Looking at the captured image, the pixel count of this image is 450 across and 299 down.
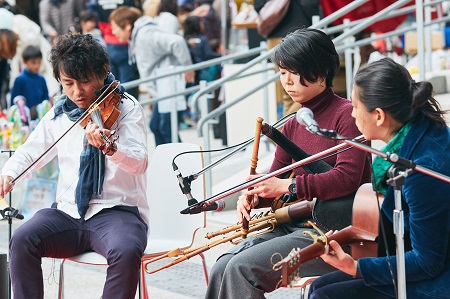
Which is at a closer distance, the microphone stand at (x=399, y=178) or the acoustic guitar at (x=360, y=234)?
the microphone stand at (x=399, y=178)

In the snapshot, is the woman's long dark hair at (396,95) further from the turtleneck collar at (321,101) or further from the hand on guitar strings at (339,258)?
the turtleneck collar at (321,101)

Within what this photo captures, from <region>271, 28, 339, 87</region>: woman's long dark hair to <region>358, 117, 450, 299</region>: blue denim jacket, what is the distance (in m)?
0.71

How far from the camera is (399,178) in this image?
2.53 m

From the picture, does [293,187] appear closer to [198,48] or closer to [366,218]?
[366,218]

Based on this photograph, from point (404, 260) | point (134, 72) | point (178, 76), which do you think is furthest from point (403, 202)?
point (134, 72)

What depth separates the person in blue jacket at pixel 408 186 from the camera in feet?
8.79

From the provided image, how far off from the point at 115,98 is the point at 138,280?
776 millimetres

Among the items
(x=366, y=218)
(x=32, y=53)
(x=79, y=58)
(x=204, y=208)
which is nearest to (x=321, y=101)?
(x=204, y=208)

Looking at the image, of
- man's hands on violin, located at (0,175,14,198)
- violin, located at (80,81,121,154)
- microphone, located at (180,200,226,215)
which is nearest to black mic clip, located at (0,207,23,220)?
man's hands on violin, located at (0,175,14,198)

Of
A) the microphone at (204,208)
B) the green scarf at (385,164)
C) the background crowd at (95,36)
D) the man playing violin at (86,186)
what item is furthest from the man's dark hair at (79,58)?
the background crowd at (95,36)

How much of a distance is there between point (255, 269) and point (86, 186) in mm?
979

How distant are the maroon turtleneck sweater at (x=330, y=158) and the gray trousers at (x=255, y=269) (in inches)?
7.6

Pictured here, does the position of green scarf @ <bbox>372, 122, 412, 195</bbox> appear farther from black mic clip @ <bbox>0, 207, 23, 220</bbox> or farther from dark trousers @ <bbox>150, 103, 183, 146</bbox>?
dark trousers @ <bbox>150, 103, 183, 146</bbox>

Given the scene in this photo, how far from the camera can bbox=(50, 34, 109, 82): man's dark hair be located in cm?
383
